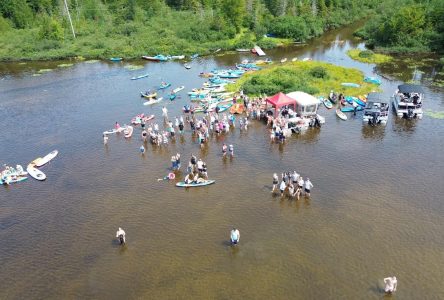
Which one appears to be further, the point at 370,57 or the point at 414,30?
the point at 414,30

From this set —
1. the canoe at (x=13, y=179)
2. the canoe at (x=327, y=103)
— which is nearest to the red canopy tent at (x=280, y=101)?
the canoe at (x=327, y=103)

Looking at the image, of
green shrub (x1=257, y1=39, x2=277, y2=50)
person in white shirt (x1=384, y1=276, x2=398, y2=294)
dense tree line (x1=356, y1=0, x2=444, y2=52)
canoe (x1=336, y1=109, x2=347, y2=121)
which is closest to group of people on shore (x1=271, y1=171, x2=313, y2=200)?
person in white shirt (x1=384, y1=276, x2=398, y2=294)

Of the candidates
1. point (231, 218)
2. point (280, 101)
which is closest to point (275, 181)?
point (231, 218)

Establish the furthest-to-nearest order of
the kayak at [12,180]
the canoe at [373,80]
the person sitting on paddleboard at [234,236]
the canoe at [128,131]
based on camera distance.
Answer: the canoe at [373,80] < the canoe at [128,131] < the kayak at [12,180] < the person sitting on paddleboard at [234,236]

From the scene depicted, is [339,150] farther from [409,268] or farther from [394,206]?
[409,268]

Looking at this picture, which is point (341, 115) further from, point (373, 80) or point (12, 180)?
point (12, 180)

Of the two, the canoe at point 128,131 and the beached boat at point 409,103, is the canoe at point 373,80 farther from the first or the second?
the canoe at point 128,131
